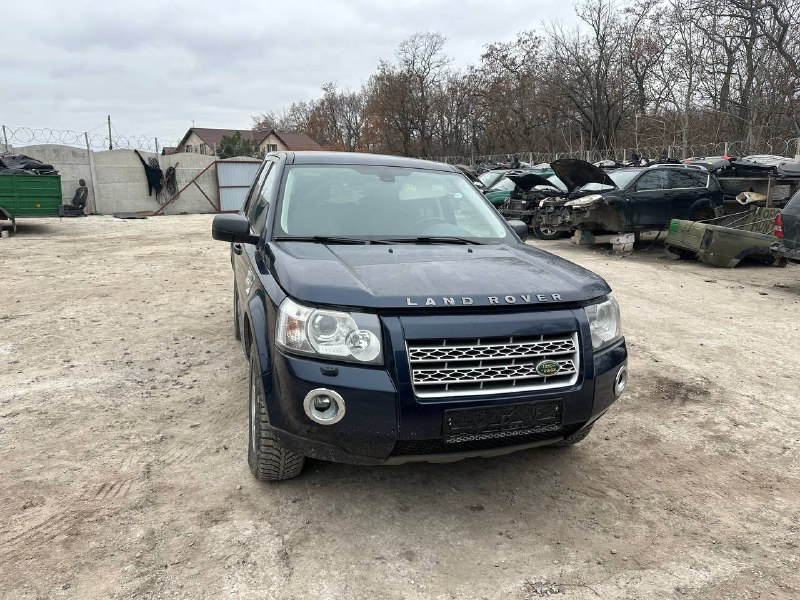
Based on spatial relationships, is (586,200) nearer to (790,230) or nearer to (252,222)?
(790,230)

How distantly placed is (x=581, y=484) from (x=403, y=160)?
8.71 feet

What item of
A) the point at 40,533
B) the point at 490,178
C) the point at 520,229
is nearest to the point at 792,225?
the point at 520,229

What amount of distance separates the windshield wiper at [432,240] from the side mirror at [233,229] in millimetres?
830

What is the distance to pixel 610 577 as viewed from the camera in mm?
2432

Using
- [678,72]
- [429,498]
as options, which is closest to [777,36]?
[678,72]

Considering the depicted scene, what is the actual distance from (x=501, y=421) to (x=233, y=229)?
1972 mm

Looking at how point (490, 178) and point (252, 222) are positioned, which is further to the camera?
point (490, 178)

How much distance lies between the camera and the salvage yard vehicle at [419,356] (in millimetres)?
2414

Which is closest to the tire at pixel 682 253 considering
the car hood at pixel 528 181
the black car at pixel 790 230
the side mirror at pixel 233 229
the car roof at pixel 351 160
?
the black car at pixel 790 230

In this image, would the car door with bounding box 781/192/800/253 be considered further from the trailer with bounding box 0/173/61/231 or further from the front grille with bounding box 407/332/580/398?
the trailer with bounding box 0/173/61/231

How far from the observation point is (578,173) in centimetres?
1300

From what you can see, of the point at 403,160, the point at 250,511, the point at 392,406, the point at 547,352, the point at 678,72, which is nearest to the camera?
the point at 392,406

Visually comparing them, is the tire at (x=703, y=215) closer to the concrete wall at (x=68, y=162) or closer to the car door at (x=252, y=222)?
the car door at (x=252, y=222)

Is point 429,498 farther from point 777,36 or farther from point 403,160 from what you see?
point 777,36
